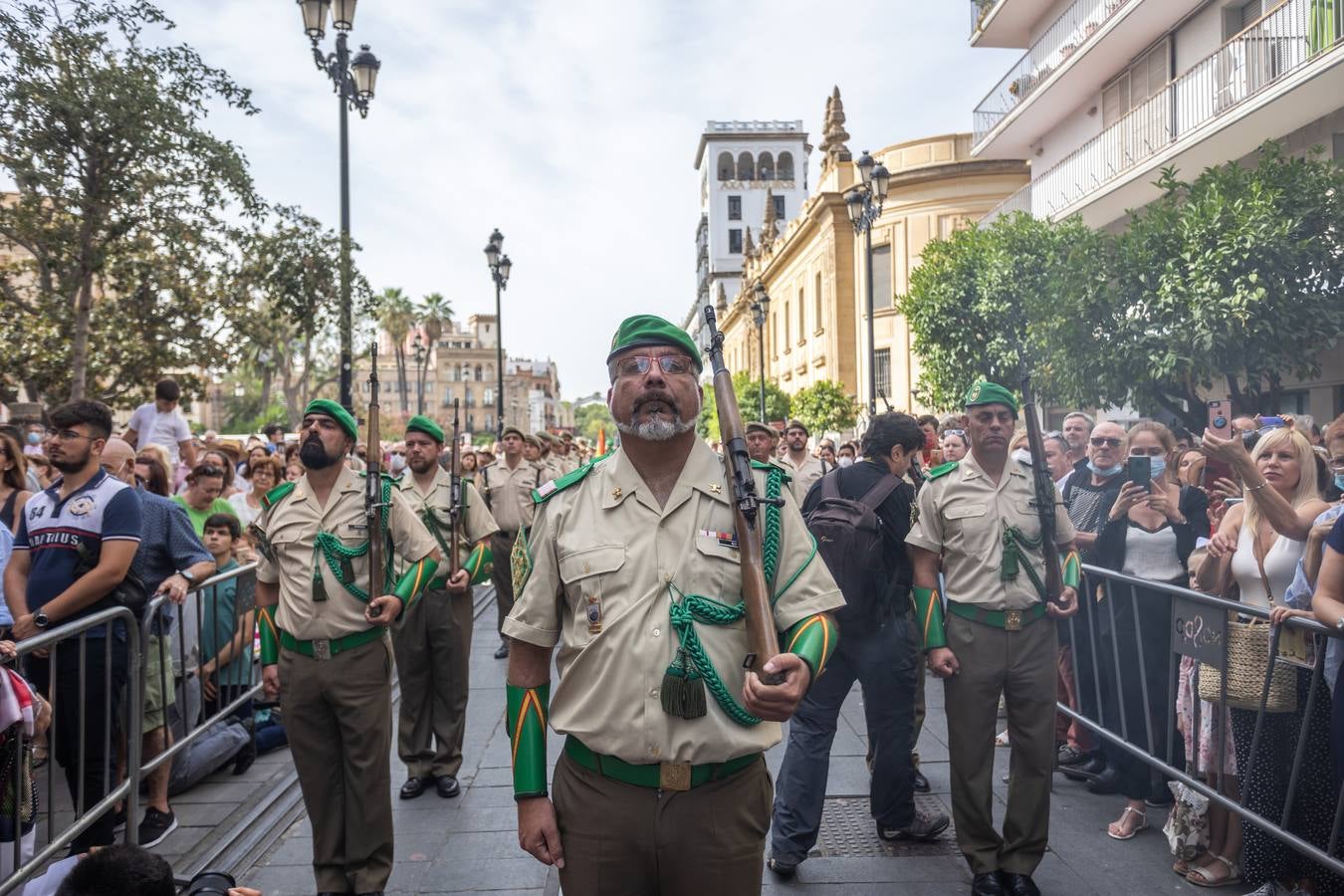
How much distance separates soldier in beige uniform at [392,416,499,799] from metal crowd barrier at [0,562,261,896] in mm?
1101

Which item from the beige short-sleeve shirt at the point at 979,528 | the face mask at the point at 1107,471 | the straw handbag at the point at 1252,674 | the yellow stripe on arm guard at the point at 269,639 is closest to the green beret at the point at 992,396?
the beige short-sleeve shirt at the point at 979,528

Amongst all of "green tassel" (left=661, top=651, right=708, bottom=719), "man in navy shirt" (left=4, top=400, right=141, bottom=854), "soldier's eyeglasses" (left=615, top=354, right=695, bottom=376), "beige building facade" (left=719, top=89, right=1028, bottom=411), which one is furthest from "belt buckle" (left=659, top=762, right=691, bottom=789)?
"beige building facade" (left=719, top=89, right=1028, bottom=411)

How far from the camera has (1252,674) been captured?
4.27m

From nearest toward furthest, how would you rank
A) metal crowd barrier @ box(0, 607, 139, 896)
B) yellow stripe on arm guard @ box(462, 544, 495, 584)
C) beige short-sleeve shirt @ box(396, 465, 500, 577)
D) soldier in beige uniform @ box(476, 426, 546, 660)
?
metal crowd barrier @ box(0, 607, 139, 896) < yellow stripe on arm guard @ box(462, 544, 495, 584) < beige short-sleeve shirt @ box(396, 465, 500, 577) < soldier in beige uniform @ box(476, 426, 546, 660)

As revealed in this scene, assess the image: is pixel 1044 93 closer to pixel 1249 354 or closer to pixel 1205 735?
pixel 1249 354

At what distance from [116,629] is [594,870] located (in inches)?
128

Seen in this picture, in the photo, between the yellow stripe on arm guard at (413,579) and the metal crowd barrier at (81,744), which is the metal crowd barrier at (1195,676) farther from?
the metal crowd barrier at (81,744)

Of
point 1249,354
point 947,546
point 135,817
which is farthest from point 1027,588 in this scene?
point 1249,354

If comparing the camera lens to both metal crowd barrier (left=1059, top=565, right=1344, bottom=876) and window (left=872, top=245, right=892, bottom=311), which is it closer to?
metal crowd barrier (left=1059, top=565, right=1344, bottom=876)

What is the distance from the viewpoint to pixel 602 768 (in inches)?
104

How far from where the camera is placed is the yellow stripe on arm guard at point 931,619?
457 centimetres

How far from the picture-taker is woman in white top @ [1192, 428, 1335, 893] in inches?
160

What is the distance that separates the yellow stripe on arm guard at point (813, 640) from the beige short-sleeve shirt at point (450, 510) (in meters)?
4.20

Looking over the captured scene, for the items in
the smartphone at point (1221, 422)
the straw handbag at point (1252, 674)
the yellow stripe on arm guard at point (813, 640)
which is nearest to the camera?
the yellow stripe on arm guard at point (813, 640)
